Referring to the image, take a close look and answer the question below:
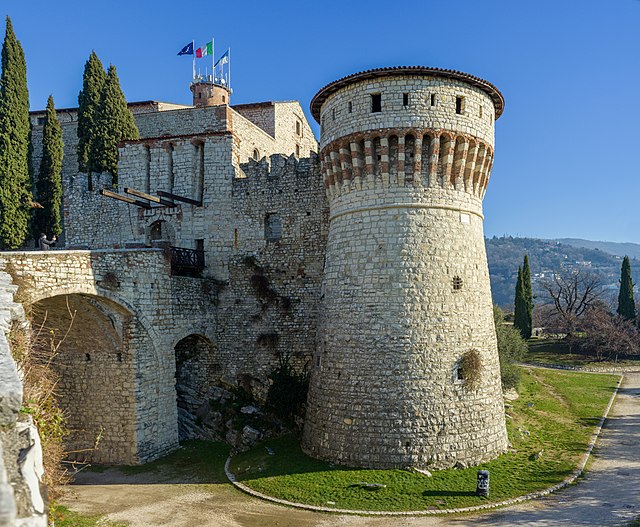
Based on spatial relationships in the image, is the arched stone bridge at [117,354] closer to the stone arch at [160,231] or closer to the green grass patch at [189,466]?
the green grass patch at [189,466]

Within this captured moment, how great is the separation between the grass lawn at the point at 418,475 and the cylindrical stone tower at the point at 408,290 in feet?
2.06

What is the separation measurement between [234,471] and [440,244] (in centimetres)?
1027

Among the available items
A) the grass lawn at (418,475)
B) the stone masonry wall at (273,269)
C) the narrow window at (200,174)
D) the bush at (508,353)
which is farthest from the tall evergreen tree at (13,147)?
the bush at (508,353)

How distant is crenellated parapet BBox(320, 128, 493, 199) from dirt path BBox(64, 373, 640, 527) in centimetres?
995

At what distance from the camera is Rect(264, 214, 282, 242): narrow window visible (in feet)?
75.3

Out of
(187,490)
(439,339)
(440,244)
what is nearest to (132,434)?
(187,490)

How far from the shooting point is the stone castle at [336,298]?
53.3ft

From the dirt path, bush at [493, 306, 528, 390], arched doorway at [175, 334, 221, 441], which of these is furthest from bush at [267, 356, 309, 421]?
bush at [493, 306, 528, 390]

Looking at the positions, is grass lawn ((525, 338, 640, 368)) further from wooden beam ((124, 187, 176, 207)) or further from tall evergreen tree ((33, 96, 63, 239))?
tall evergreen tree ((33, 96, 63, 239))

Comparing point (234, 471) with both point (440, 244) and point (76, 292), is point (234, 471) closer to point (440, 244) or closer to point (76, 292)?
point (76, 292)

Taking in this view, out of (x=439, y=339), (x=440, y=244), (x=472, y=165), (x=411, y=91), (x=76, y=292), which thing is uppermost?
(x=411, y=91)

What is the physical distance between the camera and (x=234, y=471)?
17078 millimetres

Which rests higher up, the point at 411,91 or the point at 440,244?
the point at 411,91

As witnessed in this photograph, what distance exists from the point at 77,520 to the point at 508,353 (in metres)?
23.5
